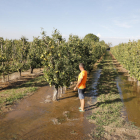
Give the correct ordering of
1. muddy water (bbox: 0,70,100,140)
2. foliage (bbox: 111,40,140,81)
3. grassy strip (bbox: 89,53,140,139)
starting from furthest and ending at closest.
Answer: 1. foliage (bbox: 111,40,140,81)
2. grassy strip (bbox: 89,53,140,139)
3. muddy water (bbox: 0,70,100,140)

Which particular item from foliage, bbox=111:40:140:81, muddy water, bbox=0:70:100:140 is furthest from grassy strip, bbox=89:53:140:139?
foliage, bbox=111:40:140:81

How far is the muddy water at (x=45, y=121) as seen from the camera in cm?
480

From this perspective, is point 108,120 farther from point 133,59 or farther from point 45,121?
point 133,59

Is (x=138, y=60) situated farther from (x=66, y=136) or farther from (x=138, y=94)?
(x=66, y=136)

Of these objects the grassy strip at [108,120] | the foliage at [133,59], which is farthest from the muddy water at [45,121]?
the foliage at [133,59]

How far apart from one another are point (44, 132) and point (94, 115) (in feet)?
8.97

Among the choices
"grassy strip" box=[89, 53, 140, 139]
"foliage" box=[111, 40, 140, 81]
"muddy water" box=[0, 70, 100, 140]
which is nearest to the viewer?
"muddy water" box=[0, 70, 100, 140]

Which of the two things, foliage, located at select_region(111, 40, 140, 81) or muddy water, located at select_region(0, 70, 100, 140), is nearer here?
muddy water, located at select_region(0, 70, 100, 140)

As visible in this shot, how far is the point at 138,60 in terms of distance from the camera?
12.1m

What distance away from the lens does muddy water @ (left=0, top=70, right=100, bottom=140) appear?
189 inches

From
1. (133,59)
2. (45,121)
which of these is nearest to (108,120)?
(45,121)

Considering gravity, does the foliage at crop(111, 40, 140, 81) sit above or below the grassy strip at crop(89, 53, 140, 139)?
above

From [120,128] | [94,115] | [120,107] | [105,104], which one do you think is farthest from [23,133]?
[120,107]

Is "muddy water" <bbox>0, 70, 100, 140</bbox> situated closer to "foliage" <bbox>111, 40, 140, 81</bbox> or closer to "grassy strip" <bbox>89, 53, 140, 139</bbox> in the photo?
"grassy strip" <bbox>89, 53, 140, 139</bbox>
